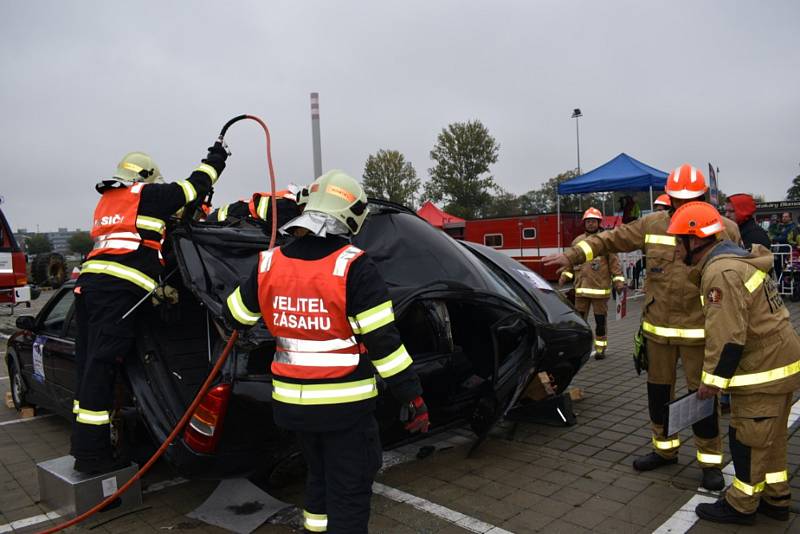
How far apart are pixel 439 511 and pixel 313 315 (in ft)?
5.78

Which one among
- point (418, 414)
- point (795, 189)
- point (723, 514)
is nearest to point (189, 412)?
point (418, 414)

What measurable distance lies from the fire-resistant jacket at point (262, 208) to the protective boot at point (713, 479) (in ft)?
10.8

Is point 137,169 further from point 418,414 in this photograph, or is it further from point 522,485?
point 522,485

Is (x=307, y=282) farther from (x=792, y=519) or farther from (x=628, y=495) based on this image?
(x=792, y=519)

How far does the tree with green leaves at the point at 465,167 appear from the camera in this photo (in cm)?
4762

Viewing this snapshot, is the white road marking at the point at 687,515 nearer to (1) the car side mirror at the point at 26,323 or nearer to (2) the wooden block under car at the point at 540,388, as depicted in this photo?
(2) the wooden block under car at the point at 540,388

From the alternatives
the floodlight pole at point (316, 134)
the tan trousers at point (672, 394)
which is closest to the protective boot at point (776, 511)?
the tan trousers at point (672, 394)

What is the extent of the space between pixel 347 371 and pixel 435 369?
1146 millimetres

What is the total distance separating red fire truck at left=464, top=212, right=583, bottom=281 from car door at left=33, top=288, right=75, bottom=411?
15.2 m

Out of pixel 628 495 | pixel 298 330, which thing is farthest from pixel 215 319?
pixel 628 495

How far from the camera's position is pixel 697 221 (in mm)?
3580

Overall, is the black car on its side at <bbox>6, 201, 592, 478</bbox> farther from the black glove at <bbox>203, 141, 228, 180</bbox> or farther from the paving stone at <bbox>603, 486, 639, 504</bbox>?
the paving stone at <bbox>603, 486, 639, 504</bbox>

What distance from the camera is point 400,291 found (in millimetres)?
3488

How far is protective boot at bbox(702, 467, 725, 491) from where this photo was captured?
3.76m
